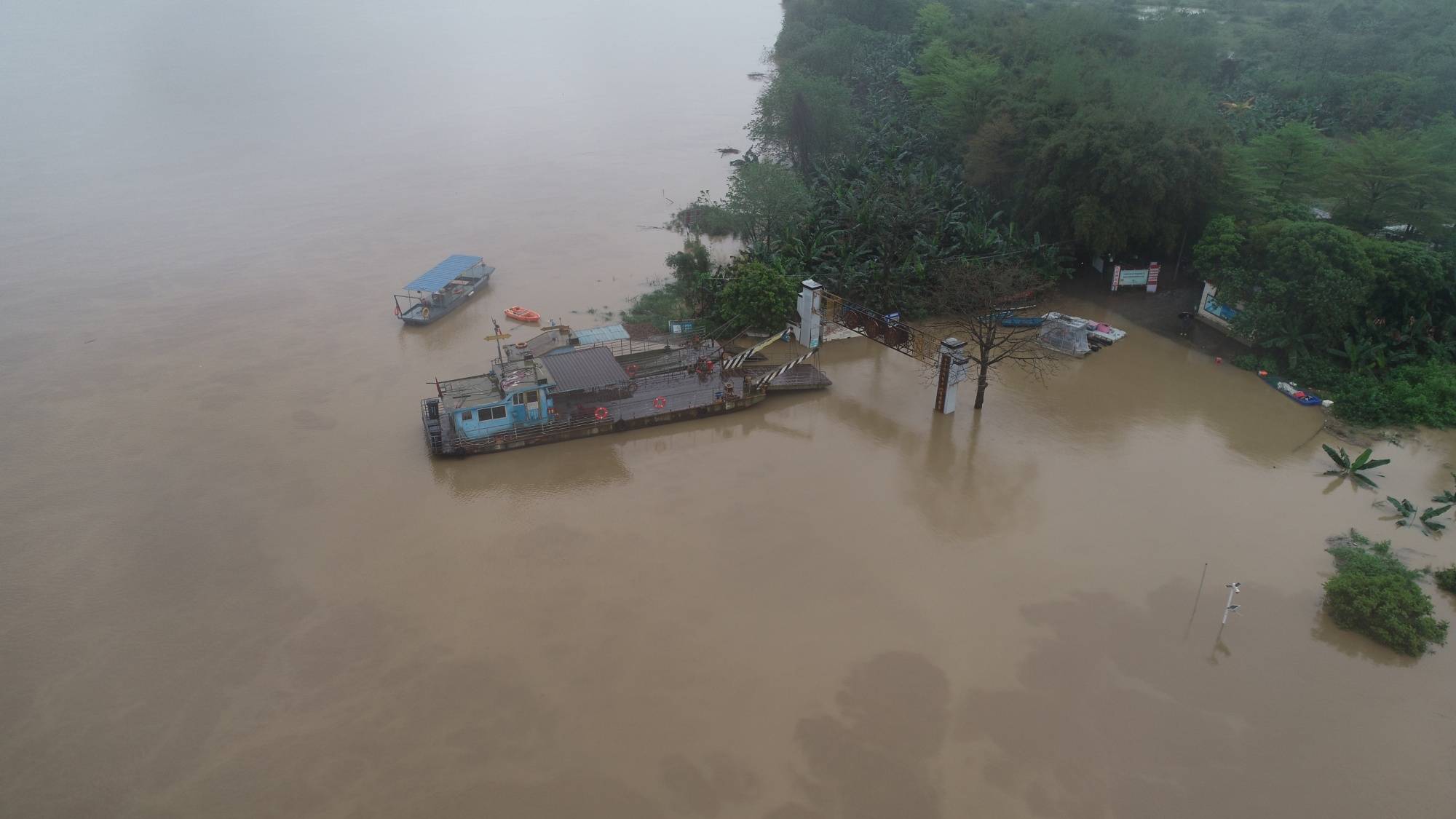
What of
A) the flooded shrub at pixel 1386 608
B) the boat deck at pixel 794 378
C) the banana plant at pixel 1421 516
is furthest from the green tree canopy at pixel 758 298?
the banana plant at pixel 1421 516

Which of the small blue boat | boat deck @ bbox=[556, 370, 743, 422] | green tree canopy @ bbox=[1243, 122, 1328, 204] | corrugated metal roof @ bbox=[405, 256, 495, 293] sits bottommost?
the small blue boat

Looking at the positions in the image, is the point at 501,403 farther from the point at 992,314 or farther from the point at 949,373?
the point at 992,314

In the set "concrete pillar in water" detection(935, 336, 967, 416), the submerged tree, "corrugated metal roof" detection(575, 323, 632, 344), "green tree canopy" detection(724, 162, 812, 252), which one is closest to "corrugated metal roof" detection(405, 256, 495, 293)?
"corrugated metal roof" detection(575, 323, 632, 344)

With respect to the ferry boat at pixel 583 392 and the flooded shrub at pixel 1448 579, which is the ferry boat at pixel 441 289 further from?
the flooded shrub at pixel 1448 579

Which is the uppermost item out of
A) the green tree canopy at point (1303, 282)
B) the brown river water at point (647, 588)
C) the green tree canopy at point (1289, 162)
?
the green tree canopy at point (1289, 162)

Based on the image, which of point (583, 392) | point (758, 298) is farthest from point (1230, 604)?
point (583, 392)

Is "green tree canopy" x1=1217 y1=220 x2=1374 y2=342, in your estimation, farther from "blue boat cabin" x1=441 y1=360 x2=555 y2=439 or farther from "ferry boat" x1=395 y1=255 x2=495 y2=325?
"ferry boat" x1=395 y1=255 x2=495 y2=325

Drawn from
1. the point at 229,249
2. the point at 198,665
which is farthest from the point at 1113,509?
the point at 229,249
